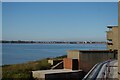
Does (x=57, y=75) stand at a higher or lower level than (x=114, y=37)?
lower

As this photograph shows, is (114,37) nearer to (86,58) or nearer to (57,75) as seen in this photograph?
(86,58)

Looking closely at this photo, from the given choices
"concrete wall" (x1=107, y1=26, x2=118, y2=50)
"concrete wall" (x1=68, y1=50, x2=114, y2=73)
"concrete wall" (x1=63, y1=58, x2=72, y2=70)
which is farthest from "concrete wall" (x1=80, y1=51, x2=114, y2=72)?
"concrete wall" (x1=107, y1=26, x2=118, y2=50)

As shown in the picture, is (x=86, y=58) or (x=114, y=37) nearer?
(x=86, y=58)

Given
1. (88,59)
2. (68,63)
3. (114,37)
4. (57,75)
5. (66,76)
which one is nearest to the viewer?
(57,75)

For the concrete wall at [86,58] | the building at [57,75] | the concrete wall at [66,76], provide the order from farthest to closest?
the concrete wall at [86,58]
the concrete wall at [66,76]
the building at [57,75]

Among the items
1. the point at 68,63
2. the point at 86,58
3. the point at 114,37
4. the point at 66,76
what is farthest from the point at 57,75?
the point at 114,37

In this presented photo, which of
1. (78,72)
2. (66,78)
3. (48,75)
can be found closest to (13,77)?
(48,75)

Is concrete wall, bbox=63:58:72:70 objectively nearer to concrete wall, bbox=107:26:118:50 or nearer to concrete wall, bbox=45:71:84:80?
concrete wall, bbox=45:71:84:80

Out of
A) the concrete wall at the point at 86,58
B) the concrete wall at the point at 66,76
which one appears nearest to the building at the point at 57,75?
the concrete wall at the point at 66,76

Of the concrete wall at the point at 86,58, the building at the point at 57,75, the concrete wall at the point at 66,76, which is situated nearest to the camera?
the building at the point at 57,75

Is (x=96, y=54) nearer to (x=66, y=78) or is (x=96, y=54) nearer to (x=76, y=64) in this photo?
(x=76, y=64)

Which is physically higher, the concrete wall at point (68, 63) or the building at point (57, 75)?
the concrete wall at point (68, 63)

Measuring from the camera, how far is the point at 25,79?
12047 millimetres

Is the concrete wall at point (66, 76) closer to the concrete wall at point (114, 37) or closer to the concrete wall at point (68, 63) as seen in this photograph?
the concrete wall at point (68, 63)
